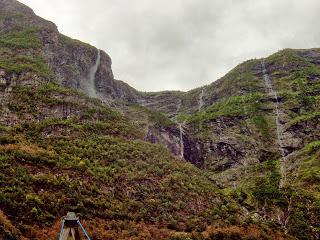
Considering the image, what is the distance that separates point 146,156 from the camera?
6481 cm

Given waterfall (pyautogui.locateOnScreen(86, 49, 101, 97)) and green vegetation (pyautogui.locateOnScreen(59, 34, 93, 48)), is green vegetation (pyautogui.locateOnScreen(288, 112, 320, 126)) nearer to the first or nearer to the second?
waterfall (pyautogui.locateOnScreen(86, 49, 101, 97))

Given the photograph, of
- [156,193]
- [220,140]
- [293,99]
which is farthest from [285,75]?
[156,193]

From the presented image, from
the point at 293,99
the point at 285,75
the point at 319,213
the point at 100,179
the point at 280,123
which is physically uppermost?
the point at 285,75

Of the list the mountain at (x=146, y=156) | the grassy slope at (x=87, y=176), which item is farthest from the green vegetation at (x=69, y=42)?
the grassy slope at (x=87, y=176)

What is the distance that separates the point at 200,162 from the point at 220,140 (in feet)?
23.7

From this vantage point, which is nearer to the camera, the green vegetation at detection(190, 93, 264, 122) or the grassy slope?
the grassy slope

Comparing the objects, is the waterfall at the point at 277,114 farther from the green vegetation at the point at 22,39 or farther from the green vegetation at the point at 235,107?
the green vegetation at the point at 22,39

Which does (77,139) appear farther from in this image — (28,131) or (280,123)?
(280,123)

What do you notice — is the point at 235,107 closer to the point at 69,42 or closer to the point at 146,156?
the point at 146,156

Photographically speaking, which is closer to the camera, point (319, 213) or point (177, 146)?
point (319, 213)

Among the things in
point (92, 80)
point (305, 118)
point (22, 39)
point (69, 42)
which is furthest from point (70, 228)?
point (69, 42)

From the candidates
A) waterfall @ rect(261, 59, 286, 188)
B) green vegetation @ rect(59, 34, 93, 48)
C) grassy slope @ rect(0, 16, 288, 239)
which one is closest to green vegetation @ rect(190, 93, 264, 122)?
waterfall @ rect(261, 59, 286, 188)

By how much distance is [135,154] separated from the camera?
63750 millimetres

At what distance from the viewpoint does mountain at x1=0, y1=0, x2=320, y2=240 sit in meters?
43.5
